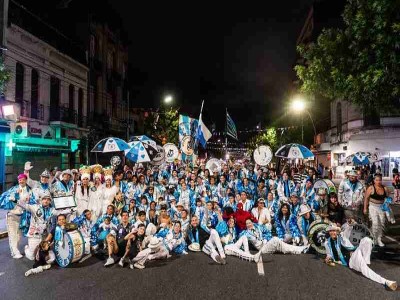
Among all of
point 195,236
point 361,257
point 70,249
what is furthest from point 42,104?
point 361,257

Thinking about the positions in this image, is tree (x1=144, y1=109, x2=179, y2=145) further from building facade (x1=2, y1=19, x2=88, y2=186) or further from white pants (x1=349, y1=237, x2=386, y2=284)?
white pants (x1=349, y1=237, x2=386, y2=284)

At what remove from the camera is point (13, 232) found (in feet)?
25.6

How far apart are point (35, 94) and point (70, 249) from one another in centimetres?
1600

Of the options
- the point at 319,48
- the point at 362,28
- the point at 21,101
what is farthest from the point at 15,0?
the point at 362,28

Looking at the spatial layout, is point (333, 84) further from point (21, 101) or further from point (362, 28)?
point (21, 101)

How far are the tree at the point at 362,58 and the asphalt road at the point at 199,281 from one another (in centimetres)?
468

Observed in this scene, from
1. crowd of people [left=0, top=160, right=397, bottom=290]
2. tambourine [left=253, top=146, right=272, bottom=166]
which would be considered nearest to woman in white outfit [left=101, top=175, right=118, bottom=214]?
crowd of people [left=0, top=160, right=397, bottom=290]

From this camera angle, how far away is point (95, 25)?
28.1 m

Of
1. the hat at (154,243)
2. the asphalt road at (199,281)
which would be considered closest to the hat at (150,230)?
the hat at (154,243)

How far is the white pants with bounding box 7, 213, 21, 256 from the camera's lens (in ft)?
25.6

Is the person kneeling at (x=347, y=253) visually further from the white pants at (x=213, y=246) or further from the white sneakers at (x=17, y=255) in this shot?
the white sneakers at (x=17, y=255)

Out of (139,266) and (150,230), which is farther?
(150,230)

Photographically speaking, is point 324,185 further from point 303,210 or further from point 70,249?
point 70,249

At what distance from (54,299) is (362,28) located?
9.80 m
